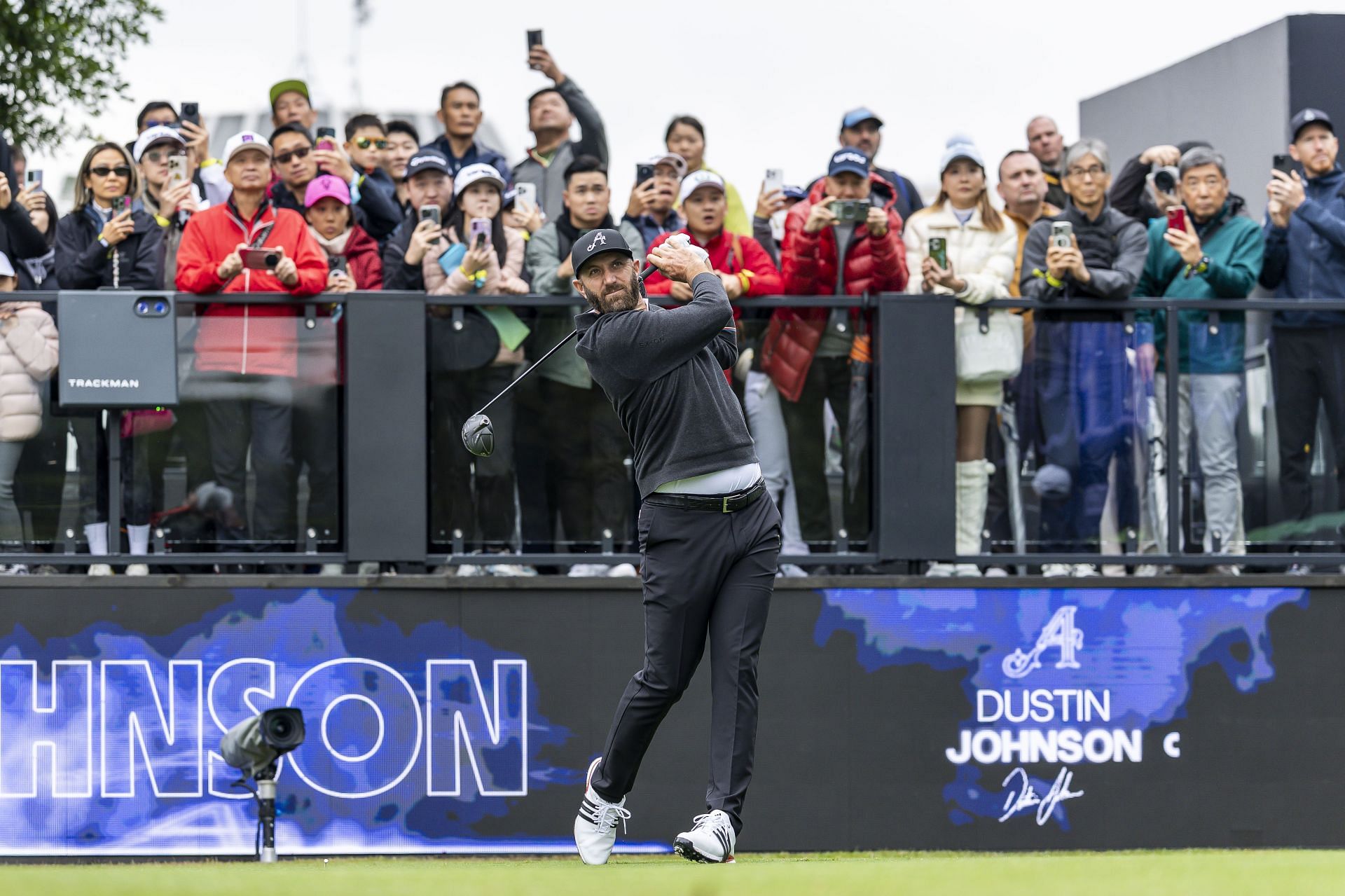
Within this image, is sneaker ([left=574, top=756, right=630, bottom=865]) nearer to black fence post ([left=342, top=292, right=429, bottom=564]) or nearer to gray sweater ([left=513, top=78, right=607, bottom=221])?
black fence post ([left=342, top=292, right=429, bottom=564])

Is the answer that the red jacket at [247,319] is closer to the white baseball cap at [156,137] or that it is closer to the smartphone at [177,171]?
the smartphone at [177,171]

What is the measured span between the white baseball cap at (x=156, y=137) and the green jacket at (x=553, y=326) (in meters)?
2.43

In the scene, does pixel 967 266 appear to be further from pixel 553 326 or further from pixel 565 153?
pixel 565 153

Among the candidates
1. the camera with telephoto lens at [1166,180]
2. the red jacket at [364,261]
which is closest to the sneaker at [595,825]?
the red jacket at [364,261]

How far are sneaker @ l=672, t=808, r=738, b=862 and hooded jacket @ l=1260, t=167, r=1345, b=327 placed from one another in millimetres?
4477

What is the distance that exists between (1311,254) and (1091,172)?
1.22 m

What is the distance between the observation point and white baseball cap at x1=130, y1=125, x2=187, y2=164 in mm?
9492

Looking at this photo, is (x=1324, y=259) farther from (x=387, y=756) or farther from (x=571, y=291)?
(x=387, y=756)

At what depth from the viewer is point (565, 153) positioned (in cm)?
1033

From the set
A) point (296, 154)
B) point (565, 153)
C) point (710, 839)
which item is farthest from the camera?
point (565, 153)

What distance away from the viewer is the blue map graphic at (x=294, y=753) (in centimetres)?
805

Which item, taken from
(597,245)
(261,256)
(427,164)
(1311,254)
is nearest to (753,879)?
(597,245)

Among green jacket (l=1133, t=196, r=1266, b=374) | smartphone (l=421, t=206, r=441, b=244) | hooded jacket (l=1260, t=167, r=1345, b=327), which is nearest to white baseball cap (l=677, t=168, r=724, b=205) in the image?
smartphone (l=421, t=206, r=441, b=244)
